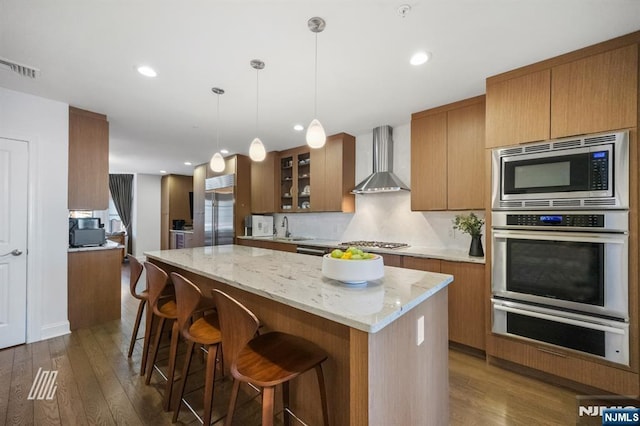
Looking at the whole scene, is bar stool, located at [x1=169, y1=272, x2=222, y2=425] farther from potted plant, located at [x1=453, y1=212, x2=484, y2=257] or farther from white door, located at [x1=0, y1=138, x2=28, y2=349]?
potted plant, located at [x1=453, y1=212, x2=484, y2=257]

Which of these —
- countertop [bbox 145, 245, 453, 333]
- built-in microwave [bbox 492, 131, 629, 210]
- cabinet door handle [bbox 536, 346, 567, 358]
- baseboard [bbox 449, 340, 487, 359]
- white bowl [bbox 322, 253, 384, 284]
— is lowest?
baseboard [bbox 449, 340, 487, 359]

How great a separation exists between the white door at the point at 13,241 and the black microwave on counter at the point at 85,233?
0.50 metres

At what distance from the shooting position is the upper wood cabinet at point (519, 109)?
2182 mm

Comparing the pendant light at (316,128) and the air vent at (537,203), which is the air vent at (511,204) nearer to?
the air vent at (537,203)

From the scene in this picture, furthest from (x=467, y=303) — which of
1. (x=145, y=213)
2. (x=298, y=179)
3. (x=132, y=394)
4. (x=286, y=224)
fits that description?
(x=145, y=213)

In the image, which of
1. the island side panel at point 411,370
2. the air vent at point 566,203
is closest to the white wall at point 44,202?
the island side panel at point 411,370

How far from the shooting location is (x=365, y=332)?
1.07 m

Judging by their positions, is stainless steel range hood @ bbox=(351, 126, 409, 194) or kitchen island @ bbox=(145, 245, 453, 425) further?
stainless steel range hood @ bbox=(351, 126, 409, 194)

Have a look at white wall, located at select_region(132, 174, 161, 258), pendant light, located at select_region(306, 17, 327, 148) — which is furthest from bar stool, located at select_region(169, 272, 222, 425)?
white wall, located at select_region(132, 174, 161, 258)

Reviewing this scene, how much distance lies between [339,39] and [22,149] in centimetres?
334

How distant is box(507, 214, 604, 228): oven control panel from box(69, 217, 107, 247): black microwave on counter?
4.58 m

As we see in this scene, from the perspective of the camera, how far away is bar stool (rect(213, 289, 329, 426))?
47.2 inches

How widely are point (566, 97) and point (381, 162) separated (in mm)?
2028
